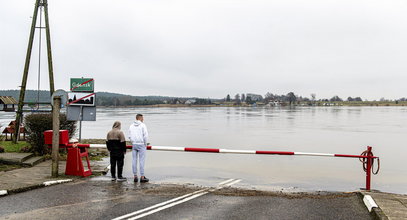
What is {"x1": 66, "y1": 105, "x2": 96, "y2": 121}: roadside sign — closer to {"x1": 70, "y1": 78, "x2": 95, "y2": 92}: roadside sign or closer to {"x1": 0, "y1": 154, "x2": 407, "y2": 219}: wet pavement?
{"x1": 70, "y1": 78, "x2": 95, "y2": 92}: roadside sign

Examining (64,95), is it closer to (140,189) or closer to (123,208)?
(140,189)

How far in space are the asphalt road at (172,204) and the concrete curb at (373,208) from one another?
3.8 inches

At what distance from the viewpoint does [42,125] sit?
1350 cm

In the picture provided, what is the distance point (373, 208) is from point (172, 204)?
140 inches

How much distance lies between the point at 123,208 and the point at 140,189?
188 cm

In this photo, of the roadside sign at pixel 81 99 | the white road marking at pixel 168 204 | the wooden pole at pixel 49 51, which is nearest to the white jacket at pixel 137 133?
the white road marking at pixel 168 204

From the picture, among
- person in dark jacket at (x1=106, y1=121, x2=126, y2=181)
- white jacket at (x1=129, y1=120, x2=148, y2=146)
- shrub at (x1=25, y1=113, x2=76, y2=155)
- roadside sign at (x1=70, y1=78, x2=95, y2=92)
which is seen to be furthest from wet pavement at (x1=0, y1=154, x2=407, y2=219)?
roadside sign at (x1=70, y1=78, x2=95, y2=92)

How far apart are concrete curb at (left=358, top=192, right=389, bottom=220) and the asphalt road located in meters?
0.10

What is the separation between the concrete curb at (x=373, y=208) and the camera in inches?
236

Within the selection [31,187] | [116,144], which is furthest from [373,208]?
[31,187]

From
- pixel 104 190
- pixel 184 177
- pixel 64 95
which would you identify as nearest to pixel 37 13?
pixel 64 95

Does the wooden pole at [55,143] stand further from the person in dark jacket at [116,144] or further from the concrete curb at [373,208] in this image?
the concrete curb at [373,208]

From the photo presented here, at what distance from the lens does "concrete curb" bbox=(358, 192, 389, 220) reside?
19.7 feet

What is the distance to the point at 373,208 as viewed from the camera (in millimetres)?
6465
